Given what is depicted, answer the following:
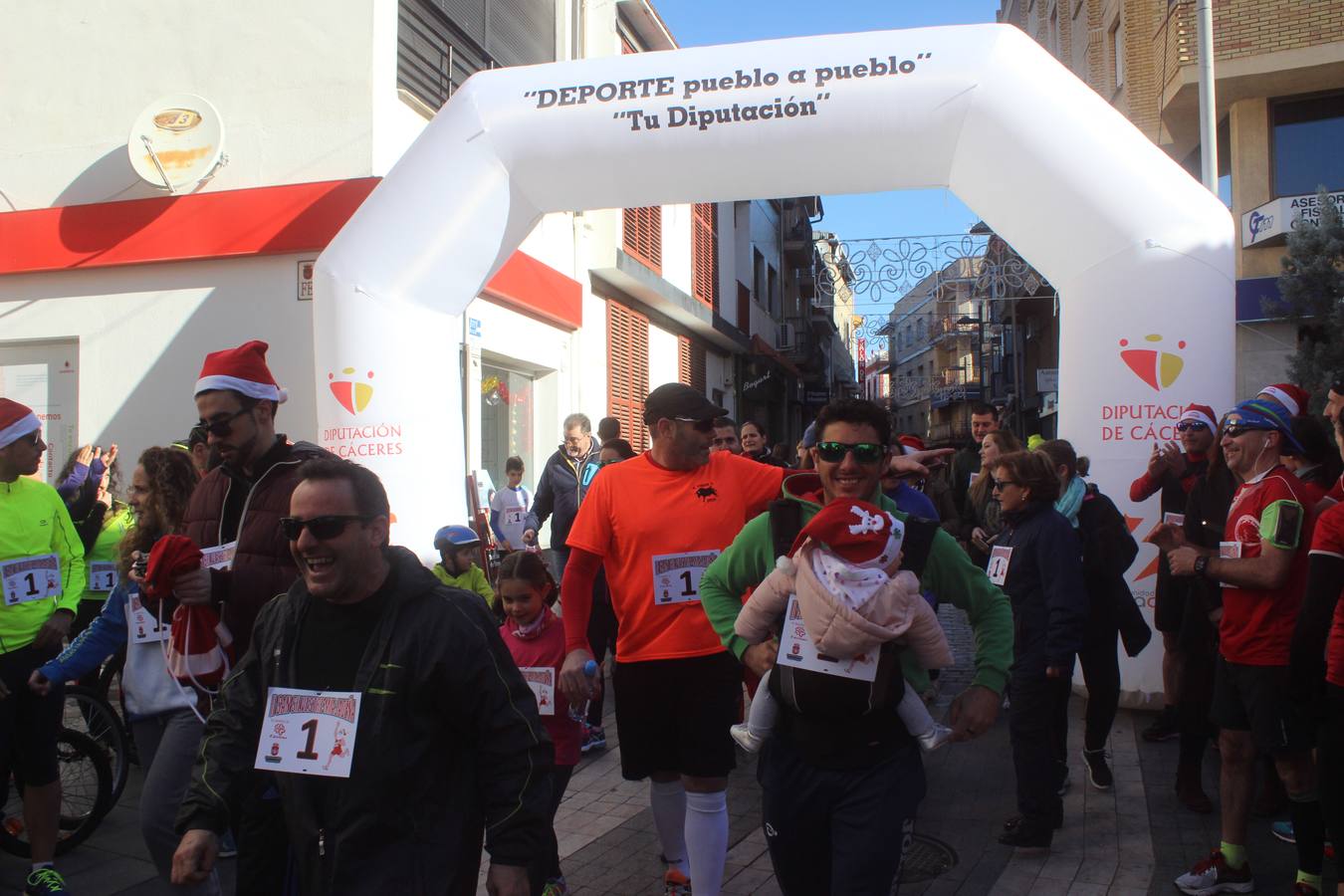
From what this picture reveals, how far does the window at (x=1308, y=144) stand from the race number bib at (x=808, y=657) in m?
16.4

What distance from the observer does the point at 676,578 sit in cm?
388

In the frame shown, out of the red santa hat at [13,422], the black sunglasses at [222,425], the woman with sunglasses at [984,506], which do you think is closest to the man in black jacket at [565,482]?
the woman with sunglasses at [984,506]

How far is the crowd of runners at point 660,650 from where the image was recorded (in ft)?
7.72

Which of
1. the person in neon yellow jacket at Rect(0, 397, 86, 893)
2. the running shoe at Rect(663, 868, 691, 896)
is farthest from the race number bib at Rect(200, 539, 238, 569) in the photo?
the running shoe at Rect(663, 868, 691, 896)

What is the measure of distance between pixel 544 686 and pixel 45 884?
2115 mm

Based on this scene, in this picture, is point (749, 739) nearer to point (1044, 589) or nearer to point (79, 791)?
point (1044, 589)

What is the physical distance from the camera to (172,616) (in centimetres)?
330

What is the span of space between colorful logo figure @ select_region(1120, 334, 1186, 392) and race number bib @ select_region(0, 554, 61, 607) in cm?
639

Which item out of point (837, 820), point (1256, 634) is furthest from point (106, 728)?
point (1256, 634)

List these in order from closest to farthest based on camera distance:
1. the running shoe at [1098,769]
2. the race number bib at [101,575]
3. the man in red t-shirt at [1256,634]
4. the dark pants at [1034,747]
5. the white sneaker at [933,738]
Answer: the white sneaker at [933,738] < the man in red t-shirt at [1256,634] < the dark pants at [1034,747] < the running shoe at [1098,769] < the race number bib at [101,575]

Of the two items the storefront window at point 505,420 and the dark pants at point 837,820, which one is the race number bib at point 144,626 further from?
the storefront window at point 505,420

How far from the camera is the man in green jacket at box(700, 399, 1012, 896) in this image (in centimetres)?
270

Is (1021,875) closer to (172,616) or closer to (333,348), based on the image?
(172,616)

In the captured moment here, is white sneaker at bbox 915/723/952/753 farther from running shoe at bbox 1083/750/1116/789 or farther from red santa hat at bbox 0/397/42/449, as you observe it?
red santa hat at bbox 0/397/42/449
